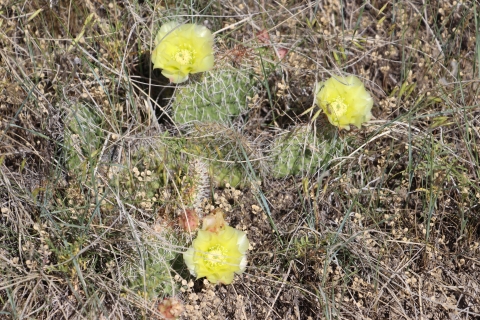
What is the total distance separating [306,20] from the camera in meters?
2.44

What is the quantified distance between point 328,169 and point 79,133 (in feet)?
2.90

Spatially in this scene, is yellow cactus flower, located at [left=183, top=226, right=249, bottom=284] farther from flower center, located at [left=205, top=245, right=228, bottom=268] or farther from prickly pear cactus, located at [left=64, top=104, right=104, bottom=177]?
prickly pear cactus, located at [left=64, top=104, right=104, bottom=177]

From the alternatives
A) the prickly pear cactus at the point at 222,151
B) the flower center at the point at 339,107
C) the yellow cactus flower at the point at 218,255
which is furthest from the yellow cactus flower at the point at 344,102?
the yellow cactus flower at the point at 218,255

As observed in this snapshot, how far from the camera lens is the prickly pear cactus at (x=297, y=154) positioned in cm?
215

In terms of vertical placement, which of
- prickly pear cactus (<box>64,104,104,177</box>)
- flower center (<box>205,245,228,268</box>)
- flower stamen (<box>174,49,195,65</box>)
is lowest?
flower center (<box>205,245,228,268</box>)

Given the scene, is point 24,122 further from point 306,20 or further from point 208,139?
point 306,20

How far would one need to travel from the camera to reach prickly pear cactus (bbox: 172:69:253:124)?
7.16ft

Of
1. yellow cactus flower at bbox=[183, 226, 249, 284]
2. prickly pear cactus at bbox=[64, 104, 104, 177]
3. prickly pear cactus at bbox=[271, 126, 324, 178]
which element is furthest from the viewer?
prickly pear cactus at bbox=[271, 126, 324, 178]

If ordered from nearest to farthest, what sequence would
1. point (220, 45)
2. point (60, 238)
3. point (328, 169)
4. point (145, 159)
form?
point (60, 238)
point (145, 159)
point (328, 169)
point (220, 45)

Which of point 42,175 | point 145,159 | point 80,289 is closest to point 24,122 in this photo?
point 42,175

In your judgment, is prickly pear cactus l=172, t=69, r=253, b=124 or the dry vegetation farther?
prickly pear cactus l=172, t=69, r=253, b=124

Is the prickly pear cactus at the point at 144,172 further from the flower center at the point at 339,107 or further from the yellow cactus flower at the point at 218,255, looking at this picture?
the flower center at the point at 339,107

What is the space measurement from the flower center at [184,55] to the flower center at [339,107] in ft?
1.69

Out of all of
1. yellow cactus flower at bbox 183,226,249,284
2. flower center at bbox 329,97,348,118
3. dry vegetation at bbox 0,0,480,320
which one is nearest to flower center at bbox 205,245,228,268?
yellow cactus flower at bbox 183,226,249,284
